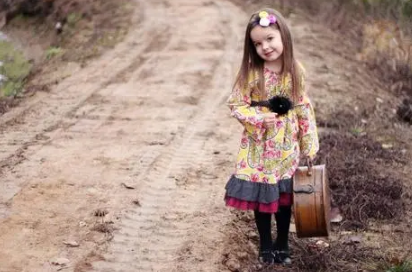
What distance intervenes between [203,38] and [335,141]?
547 centimetres

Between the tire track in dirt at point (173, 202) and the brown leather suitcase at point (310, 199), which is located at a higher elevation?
the brown leather suitcase at point (310, 199)

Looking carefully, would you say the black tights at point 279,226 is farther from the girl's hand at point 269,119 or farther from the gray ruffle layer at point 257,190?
the girl's hand at point 269,119

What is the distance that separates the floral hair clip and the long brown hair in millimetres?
25

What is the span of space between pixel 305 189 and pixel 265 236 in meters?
0.47

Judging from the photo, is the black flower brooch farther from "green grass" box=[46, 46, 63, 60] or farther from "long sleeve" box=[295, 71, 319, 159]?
"green grass" box=[46, 46, 63, 60]

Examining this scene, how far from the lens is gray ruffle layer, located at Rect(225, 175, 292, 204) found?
13.5 feet

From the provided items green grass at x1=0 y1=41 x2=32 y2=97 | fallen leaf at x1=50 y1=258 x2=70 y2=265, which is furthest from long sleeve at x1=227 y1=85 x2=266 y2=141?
green grass at x1=0 y1=41 x2=32 y2=97

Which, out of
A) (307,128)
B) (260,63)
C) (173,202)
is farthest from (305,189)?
(173,202)

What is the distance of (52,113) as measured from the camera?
8203 mm

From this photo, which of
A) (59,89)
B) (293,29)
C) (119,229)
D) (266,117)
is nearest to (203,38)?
(293,29)

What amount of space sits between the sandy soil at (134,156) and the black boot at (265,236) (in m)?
0.35

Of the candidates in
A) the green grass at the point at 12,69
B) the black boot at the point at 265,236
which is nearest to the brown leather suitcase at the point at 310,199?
the black boot at the point at 265,236

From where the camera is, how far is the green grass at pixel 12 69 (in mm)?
10091

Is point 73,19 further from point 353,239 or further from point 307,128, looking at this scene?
point 307,128
